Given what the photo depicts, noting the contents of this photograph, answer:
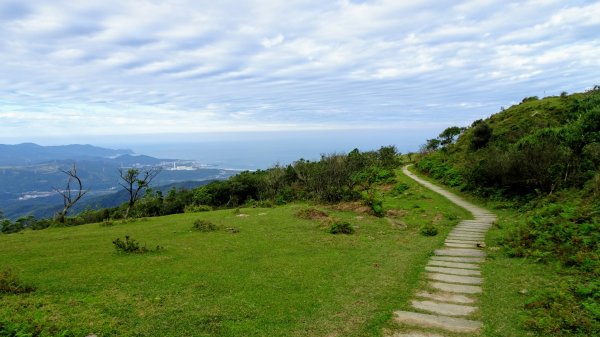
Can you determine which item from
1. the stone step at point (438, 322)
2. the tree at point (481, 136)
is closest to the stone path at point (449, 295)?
the stone step at point (438, 322)

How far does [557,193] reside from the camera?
16.7 m

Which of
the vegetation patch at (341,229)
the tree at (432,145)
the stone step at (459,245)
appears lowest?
the stone step at (459,245)

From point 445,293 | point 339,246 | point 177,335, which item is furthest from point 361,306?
point 339,246

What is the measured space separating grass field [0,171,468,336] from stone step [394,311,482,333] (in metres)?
0.32

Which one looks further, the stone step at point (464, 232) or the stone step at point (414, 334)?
the stone step at point (464, 232)

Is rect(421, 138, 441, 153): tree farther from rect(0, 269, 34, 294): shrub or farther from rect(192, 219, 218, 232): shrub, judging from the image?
rect(0, 269, 34, 294): shrub

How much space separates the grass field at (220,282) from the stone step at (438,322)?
0.32m

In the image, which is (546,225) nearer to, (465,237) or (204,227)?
(465,237)

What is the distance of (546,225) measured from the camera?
11.7 meters

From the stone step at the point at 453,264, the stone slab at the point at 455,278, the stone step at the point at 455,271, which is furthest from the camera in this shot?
the stone step at the point at 453,264

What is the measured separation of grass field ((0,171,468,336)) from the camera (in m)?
6.52

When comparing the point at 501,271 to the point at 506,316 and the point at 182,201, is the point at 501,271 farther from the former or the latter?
the point at 182,201

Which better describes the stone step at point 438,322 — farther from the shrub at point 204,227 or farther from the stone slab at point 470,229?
the shrub at point 204,227

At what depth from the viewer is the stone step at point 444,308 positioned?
6.97 m
